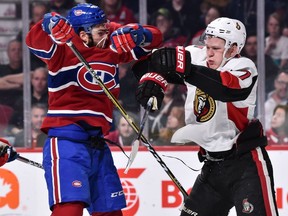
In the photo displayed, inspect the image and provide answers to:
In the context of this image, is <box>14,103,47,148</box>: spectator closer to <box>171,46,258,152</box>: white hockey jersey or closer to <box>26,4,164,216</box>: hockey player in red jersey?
<box>26,4,164,216</box>: hockey player in red jersey

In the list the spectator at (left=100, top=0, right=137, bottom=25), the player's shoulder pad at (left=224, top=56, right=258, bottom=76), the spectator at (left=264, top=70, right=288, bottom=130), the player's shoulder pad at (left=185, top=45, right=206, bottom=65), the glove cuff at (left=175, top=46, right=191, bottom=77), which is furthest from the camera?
the spectator at (left=100, top=0, right=137, bottom=25)

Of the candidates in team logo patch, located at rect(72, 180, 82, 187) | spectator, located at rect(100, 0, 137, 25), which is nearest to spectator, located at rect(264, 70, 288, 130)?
spectator, located at rect(100, 0, 137, 25)

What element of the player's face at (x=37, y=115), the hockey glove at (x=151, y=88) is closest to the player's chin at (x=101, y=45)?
the hockey glove at (x=151, y=88)

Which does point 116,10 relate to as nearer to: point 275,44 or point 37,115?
point 37,115

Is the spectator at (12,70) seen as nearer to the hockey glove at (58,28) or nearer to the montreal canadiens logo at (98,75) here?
the montreal canadiens logo at (98,75)

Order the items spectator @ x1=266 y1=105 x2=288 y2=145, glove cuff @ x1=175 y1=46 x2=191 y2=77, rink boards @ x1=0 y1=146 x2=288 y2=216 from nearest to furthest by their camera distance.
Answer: glove cuff @ x1=175 y1=46 x2=191 y2=77 → rink boards @ x1=0 y1=146 x2=288 y2=216 → spectator @ x1=266 y1=105 x2=288 y2=145

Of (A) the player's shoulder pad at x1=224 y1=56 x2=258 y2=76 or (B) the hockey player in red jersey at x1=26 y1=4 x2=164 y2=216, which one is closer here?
(A) the player's shoulder pad at x1=224 y1=56 x2=258 y2=76

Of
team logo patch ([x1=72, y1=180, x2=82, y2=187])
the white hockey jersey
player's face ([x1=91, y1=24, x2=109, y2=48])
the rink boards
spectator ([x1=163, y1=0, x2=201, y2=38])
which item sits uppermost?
player's face ([x1=91, y1=24, x2=109, y2=48])

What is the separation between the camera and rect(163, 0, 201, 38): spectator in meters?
6.02

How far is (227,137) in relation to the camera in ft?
13.0

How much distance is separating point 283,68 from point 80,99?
7.21ft

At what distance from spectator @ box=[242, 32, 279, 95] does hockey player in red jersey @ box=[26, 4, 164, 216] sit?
6.03ft

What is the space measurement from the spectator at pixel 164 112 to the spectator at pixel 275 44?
0.62 meters

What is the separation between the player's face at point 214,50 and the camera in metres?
3.89
